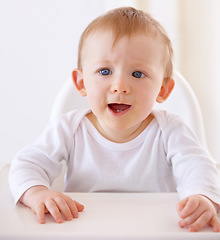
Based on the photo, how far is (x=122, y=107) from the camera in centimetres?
80

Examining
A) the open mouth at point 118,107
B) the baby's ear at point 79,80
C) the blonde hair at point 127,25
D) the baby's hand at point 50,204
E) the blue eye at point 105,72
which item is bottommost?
the baby's hand at point 50,204

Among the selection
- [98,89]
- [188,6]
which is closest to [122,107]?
[98,89]

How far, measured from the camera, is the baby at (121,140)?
0.71 metres

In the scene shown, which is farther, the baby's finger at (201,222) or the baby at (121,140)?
the baby at (121,140)

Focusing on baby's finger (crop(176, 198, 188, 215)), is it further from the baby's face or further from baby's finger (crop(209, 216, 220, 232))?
the baby's face

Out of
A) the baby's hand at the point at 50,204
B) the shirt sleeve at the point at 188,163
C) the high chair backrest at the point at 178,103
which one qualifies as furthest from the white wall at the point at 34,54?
the baby's hand at the point at 50,204

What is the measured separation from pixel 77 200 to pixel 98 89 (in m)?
0.22

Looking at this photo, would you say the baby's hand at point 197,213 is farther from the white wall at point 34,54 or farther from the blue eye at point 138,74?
the white wall at point 34,54

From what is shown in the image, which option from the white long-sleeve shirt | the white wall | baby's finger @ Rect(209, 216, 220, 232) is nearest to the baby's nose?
the white long-sleeve shirt

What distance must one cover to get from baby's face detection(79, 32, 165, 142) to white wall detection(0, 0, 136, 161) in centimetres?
95

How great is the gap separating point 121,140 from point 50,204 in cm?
30

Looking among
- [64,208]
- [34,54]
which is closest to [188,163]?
[64,208]

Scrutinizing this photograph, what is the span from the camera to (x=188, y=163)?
79 centimetres

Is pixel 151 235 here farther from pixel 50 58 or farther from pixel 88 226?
pixel 50 58
